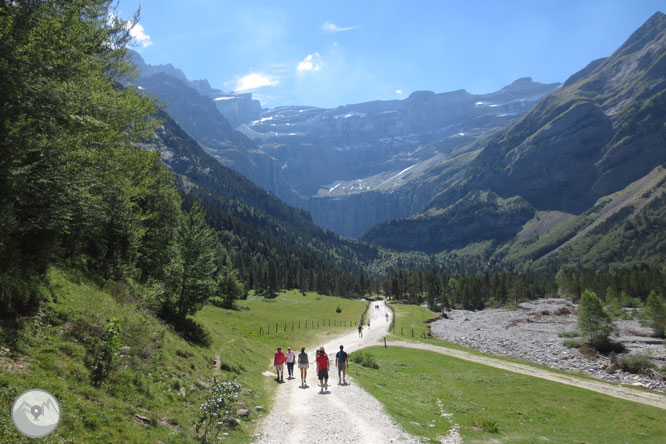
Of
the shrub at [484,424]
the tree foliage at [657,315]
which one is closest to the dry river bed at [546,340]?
the tree foliage at [657,315]

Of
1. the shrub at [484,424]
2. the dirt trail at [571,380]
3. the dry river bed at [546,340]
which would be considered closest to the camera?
the shrub at [484,424]

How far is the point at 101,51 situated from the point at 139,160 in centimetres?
813

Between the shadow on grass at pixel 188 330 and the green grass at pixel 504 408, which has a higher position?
the shadow on grass at pixel 188 330

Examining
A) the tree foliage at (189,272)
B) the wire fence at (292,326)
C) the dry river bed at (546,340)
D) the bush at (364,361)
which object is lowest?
the dry river bed at (546,340)

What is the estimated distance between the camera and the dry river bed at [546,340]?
45.6 meters

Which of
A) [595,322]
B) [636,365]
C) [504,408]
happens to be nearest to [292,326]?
[504,408]

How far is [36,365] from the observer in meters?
10.1

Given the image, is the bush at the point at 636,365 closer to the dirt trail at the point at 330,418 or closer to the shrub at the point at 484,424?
the dirt trail at the point at 330,418

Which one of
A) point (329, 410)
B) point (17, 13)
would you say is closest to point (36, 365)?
point (329, 410)

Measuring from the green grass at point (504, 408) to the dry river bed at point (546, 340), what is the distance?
16.6 m

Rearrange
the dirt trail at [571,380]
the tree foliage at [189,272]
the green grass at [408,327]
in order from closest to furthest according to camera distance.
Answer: the tree foliage at [189,272]
the dirt trail at [571,380]
the green grass at [408,327]

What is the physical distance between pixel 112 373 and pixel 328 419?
975 centimetres

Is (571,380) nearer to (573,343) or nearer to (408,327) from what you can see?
(573,343)

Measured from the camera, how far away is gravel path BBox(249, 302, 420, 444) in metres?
14.3
